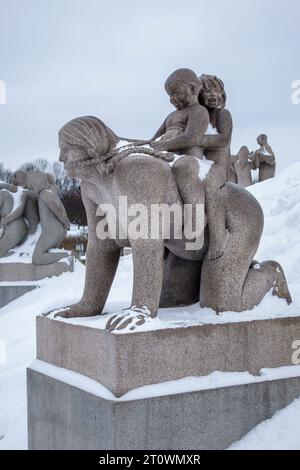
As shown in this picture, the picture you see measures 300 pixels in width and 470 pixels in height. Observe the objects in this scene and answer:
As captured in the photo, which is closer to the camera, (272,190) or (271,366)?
(271,366)

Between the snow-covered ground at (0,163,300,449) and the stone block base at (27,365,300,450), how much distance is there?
0.41ft

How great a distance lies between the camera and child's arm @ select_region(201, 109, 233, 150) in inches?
153

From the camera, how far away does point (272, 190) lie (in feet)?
42.6

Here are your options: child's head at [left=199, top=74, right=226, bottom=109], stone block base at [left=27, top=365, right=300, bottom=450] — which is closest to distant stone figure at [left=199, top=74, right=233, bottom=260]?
child's head at [left=199, top=74, right=226, bottom=109]

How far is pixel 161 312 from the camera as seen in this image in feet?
12.7

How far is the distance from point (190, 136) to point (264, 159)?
52.3 ft

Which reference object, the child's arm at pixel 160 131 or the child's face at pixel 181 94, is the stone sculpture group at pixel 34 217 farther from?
the child's face at pixel 181 94

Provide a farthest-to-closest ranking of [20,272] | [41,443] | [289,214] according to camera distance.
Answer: [20,272]
[289,214]
[41,443]

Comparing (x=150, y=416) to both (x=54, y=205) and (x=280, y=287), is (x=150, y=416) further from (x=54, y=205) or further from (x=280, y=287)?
(x=54, y=205)

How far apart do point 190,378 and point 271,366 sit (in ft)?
2.20

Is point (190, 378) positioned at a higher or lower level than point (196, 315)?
lower

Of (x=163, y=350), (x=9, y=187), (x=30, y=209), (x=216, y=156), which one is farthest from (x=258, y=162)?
(x=163, y=350)
